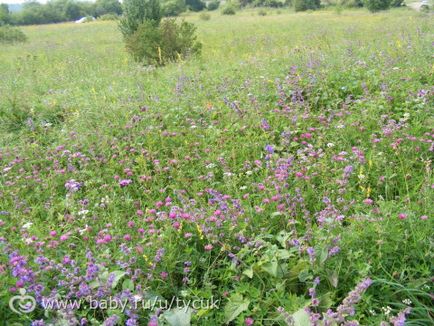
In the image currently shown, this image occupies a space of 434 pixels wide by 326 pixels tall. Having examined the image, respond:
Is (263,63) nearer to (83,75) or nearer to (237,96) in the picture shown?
(237,96)

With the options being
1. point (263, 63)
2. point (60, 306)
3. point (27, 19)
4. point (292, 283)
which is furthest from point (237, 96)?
point (27, 19)

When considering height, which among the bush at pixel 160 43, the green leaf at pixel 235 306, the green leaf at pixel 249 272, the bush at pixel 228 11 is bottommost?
the green leaf at pixel 235 306

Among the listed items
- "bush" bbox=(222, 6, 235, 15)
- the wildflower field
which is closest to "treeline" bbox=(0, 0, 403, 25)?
"bush" bbox=(222, 6, 235, 15)

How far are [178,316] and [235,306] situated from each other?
1.14ft

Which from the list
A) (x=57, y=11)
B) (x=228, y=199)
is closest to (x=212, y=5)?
(x=57, y=11)

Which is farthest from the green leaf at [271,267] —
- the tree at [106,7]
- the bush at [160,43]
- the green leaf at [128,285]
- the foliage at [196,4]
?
the tree at [106,7]

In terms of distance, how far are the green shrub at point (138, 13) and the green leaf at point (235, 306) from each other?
10.8m

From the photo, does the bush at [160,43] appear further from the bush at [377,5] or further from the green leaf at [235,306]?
the bush at [377,5]

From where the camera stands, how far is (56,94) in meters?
7.16

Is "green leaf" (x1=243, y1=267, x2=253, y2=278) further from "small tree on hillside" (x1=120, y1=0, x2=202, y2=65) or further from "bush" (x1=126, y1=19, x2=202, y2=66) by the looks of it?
"bush" (x1=126, y1=19, x2=202, y2=66)

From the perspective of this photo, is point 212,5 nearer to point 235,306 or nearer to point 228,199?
point 228,199

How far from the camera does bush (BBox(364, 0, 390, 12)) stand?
116 feet

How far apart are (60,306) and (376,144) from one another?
3.22 metres

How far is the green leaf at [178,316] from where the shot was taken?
224 cm
